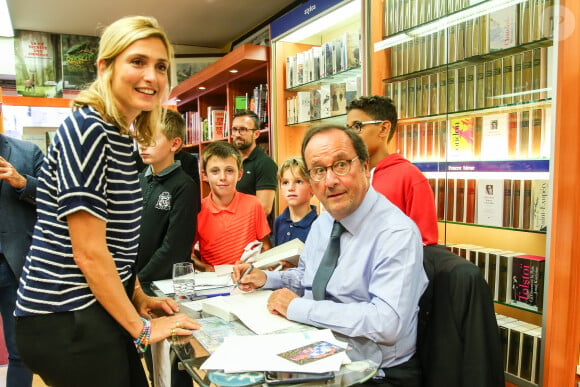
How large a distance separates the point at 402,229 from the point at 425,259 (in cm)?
24

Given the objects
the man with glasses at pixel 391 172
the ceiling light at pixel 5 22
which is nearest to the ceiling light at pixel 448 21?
the man with glasses at pixel 391 172

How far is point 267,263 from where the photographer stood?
5.85ft

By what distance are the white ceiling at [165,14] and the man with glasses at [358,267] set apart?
3.91 metres

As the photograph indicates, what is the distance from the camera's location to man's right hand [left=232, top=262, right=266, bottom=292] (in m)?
1.67

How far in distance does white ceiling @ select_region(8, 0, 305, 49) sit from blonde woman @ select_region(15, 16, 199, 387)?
405 cm

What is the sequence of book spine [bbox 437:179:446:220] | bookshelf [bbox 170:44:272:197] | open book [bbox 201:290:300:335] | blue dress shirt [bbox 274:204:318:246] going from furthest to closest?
bookshelf [bbox 170:44:272:197], book spine [bbox 437:179:446:220], blue dress shirt [bbox 274:204:318:246], open book [bbox 201:290:300:335]

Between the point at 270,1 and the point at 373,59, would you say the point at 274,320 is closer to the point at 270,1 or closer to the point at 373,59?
the point at 373,59

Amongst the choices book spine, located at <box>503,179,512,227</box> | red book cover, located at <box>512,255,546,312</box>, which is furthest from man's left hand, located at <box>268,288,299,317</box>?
book spine, located at <box>503,179,512,227</box>

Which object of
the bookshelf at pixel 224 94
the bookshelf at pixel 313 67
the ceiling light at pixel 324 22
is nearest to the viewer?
the ceiling light at pixel 324 22

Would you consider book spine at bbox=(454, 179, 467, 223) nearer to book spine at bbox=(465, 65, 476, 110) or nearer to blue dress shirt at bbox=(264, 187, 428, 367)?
book spine at bbox=(465, 65, 476, 110)

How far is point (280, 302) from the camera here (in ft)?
4.53

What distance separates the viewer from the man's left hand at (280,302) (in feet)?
4.48

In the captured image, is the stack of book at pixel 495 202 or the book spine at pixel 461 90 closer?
the stack of book at pixel 495 202

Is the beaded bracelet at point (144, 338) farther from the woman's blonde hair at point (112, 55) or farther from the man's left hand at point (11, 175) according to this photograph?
the man's left hand at point (11, 175)
